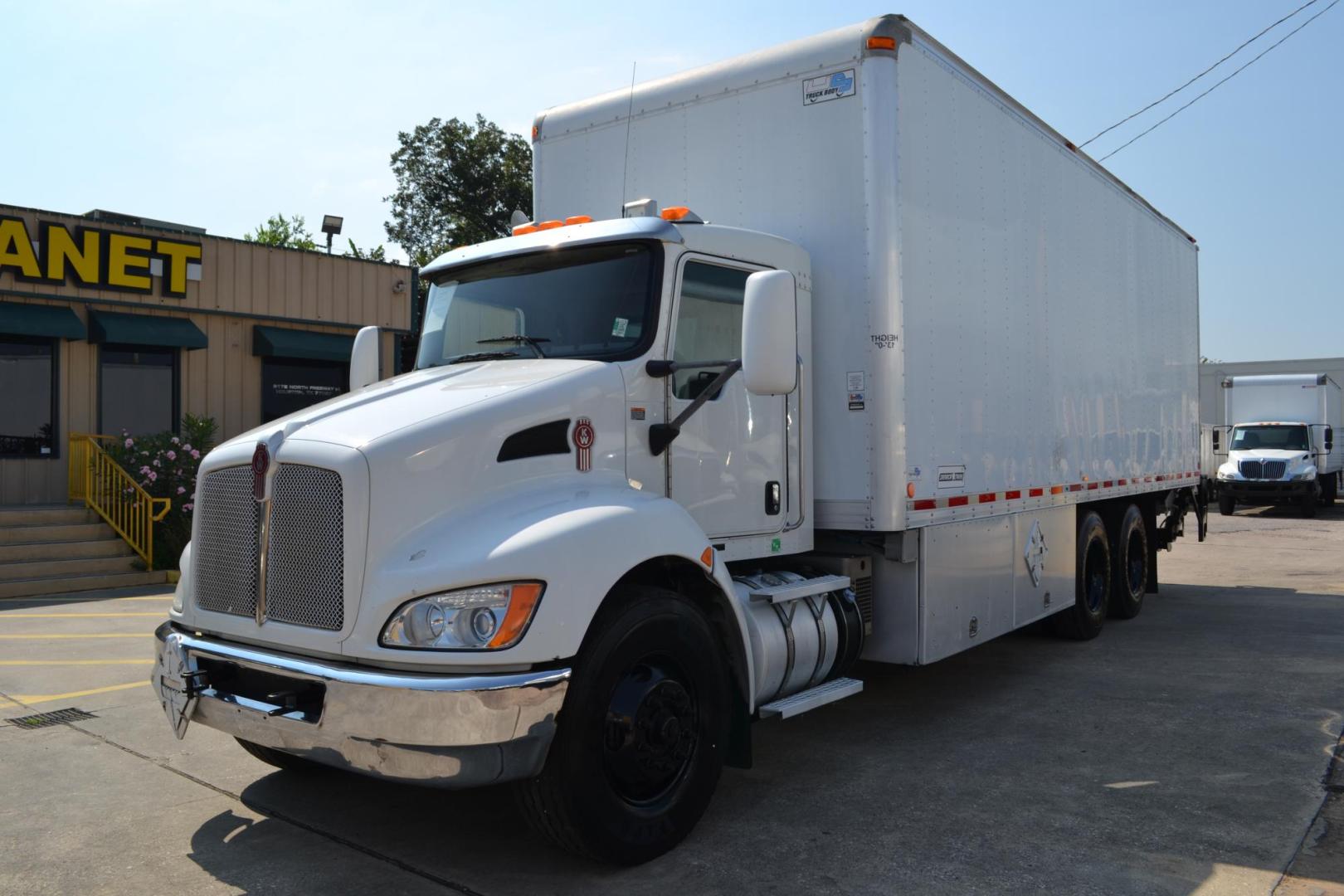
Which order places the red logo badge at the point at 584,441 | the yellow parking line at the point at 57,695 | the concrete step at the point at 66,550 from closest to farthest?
the red logo badge at the point at 584,441, the yellow parking line at the point at 57,695, the concrete step at the point at 66,550

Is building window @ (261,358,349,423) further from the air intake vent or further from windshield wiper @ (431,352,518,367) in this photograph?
the air intake vent

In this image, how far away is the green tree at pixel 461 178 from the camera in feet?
143

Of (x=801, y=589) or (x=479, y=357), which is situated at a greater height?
(x=479, y=357)

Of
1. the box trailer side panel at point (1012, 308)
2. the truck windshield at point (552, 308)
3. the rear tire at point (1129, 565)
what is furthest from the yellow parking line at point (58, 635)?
the rear tire at point (1129, 565)

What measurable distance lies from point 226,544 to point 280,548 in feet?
1.38

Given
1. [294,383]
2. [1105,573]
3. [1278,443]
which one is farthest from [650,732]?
[1278,443]

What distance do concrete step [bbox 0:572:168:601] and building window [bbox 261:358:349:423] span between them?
5223mm

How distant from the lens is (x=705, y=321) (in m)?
5.19

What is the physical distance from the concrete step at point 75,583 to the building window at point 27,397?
3.61 metres

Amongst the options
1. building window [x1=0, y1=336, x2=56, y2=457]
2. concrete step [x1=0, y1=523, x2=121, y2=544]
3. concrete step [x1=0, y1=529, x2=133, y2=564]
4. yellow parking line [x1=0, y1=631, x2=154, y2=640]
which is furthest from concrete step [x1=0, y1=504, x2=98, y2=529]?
A: yellow parking line [x1=0, y1=631, x2=154, y2=640]

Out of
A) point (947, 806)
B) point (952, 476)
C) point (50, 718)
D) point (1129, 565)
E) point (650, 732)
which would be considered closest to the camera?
point (650, 732)

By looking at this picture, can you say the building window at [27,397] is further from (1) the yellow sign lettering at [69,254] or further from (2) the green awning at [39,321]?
(1) the yellow sign lettering at [69,254]

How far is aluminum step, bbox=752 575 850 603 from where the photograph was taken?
17.3 ft

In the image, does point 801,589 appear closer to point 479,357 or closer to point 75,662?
point 479,357
